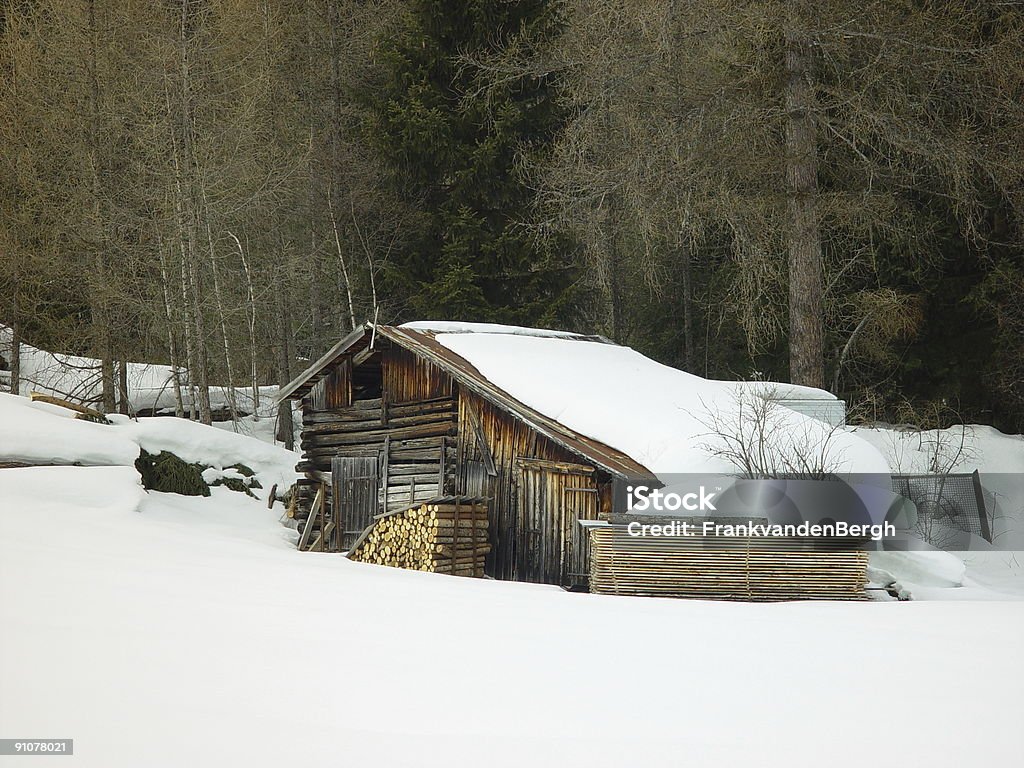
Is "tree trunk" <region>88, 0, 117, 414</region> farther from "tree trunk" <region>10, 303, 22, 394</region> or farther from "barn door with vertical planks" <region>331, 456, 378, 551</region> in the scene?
"barn door with vertical planks" <region>331, 456, 378, 551</region>

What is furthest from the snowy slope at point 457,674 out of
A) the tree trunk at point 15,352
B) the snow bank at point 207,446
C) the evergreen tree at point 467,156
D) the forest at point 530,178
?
the tree trunk at point 15,352

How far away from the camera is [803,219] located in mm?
20047

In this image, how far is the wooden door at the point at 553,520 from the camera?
1534 centimetres

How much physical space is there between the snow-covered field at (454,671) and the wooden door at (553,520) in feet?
12.3

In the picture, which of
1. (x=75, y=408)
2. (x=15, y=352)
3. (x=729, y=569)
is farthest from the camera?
(x=15, y=352)

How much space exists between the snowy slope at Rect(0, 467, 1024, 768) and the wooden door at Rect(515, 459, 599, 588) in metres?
4.61

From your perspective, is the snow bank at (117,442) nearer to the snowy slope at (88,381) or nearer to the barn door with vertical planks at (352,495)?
the barn door with vertical planks at (352,495)

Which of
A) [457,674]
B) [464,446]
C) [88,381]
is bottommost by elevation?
[457,674]

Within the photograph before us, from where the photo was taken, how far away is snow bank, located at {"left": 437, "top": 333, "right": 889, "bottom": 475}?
1425 centimetres

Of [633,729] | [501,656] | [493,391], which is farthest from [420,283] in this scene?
[633,729]

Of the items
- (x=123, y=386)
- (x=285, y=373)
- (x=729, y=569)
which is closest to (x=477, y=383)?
(x=729, y=569)

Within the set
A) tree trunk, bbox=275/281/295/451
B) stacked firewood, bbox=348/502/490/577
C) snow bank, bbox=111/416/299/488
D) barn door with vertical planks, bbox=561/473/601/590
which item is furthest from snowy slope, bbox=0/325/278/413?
barn door with vertical planks, bbox=561/473/601/590

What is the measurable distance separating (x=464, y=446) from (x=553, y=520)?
7.80 ft

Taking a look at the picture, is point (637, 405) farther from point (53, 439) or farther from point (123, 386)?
point (123, 386)
